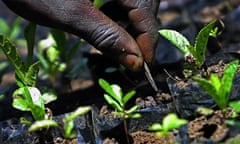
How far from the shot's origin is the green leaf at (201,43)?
1575mm

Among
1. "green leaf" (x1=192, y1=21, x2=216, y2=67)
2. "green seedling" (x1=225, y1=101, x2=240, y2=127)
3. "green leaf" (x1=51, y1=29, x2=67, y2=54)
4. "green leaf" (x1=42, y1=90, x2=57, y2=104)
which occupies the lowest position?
"green seedling" (x1=225, y1=101, x2=240, y2=127)

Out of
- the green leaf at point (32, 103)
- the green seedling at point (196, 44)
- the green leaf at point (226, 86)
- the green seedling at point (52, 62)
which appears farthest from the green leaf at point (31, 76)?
the green leaf at point (226, 86)

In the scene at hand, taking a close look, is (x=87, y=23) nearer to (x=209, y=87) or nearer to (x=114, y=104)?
(x=114, y=104)

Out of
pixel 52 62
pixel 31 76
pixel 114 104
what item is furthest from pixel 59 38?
pixel 114 104

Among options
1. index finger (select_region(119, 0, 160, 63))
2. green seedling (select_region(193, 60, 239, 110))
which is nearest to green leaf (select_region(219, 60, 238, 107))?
green seedling (select_region(193, 60, 239, 110))

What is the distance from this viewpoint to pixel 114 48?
66.1 inches

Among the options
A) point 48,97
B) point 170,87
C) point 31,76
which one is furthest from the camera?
point 48,97

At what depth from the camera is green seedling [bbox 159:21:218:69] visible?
158 cm

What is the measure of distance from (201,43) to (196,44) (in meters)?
0.02

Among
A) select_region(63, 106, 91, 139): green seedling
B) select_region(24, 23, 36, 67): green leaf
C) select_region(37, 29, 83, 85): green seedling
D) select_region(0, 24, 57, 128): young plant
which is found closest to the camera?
select_region(63, 106, 91, 139): green seedling

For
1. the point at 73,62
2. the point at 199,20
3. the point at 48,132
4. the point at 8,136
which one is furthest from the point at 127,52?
the point at 199,20

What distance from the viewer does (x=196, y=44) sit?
5.25ft

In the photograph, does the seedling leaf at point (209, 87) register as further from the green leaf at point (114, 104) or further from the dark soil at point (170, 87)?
the green leaf at point (114, 104)

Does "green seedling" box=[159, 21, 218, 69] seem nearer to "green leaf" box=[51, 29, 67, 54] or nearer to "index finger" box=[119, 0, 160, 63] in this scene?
"index finger" box=[119, 0, 160, 63]
